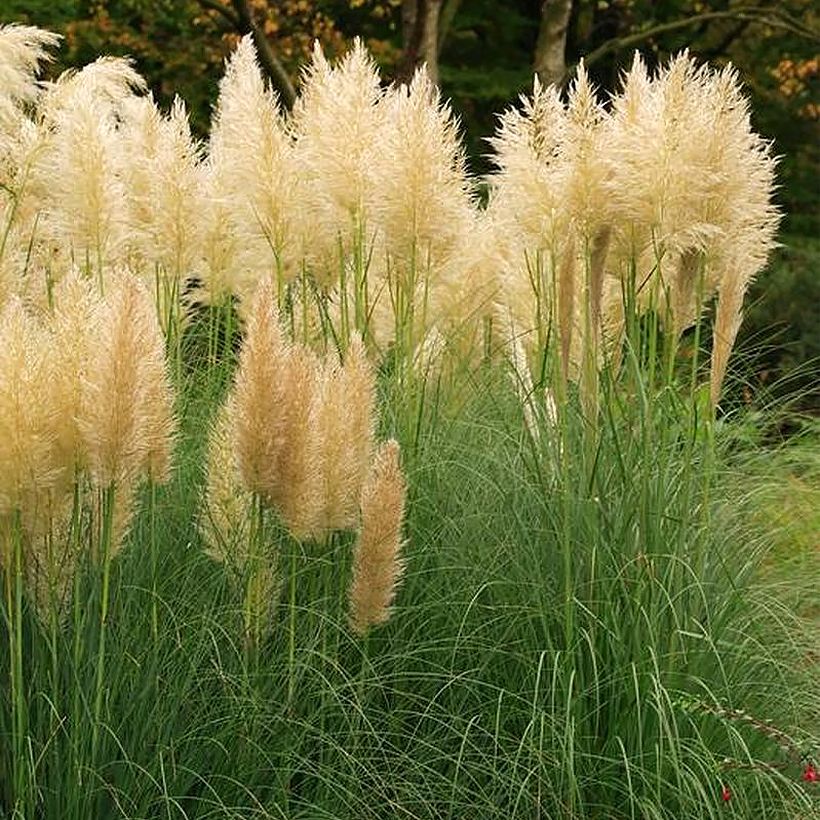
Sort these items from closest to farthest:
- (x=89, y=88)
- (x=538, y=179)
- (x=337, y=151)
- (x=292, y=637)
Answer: (x=292, y=637), (x=538, y=179), (x=337, y=151), (x=89, y=88)

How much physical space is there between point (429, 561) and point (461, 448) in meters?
0.47

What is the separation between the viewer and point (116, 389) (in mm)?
3537

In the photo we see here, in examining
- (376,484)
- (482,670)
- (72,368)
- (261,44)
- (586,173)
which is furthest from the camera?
(261,44)

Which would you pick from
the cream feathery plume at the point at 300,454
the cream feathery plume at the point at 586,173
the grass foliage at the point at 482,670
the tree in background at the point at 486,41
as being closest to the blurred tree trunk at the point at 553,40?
the tree in background at the point at 486,41

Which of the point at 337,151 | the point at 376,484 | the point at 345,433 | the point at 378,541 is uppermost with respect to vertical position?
the point at 337,151

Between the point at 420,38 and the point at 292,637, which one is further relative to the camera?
the point at 420,38

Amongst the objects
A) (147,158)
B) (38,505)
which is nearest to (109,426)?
(38,505)

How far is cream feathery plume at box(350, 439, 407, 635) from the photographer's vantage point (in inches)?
147

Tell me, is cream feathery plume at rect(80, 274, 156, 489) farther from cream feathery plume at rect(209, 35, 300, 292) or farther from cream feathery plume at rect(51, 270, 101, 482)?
cream feathery plume at rect(209, 35, 300, 292)

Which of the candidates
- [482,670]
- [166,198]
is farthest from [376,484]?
[166,198]

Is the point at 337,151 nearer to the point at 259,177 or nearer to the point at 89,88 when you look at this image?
the point at 259,177

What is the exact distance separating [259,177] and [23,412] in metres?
1.80

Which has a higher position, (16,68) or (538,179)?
(16,68)

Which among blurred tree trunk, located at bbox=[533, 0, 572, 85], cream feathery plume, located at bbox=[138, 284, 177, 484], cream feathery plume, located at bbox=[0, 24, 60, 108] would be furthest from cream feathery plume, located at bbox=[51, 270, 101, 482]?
blurred tree trunk, located at bbox=[533, 0, 572, 85]
